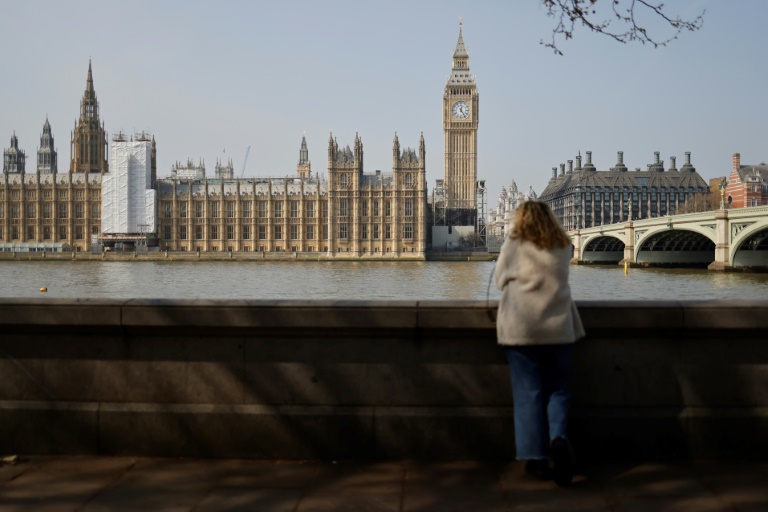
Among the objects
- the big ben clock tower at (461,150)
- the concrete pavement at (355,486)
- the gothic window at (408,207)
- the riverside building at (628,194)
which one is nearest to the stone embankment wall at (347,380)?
the concrete pavement at (355,486)

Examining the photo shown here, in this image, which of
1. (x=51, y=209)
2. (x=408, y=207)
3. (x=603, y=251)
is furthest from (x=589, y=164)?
(x=51, y=209)

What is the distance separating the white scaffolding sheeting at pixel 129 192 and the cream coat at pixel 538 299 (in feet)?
299

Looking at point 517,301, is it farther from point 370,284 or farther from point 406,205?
point 406,205

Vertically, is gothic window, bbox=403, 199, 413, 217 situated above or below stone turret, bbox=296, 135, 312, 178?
below

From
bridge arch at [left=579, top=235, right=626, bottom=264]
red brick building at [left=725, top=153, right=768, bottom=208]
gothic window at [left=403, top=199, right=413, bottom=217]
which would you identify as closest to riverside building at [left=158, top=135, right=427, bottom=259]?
gothic window at [left=403, top=199, right=413, bottom=217]

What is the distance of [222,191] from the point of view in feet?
307

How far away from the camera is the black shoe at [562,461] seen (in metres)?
3.45

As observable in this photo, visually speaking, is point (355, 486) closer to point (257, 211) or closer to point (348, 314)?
point (348, 314)

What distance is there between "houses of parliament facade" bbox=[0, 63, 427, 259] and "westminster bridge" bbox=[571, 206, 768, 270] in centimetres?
2423

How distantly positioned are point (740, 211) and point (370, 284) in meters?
20.7

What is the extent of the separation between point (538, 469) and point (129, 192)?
92.0 m

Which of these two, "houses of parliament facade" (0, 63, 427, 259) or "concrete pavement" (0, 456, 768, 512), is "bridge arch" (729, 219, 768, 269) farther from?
"houses of parliament facade" (0, 63, 427, 259)

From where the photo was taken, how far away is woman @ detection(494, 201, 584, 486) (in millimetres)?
3551

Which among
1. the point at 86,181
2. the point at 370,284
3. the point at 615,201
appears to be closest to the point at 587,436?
the point at 370,284
